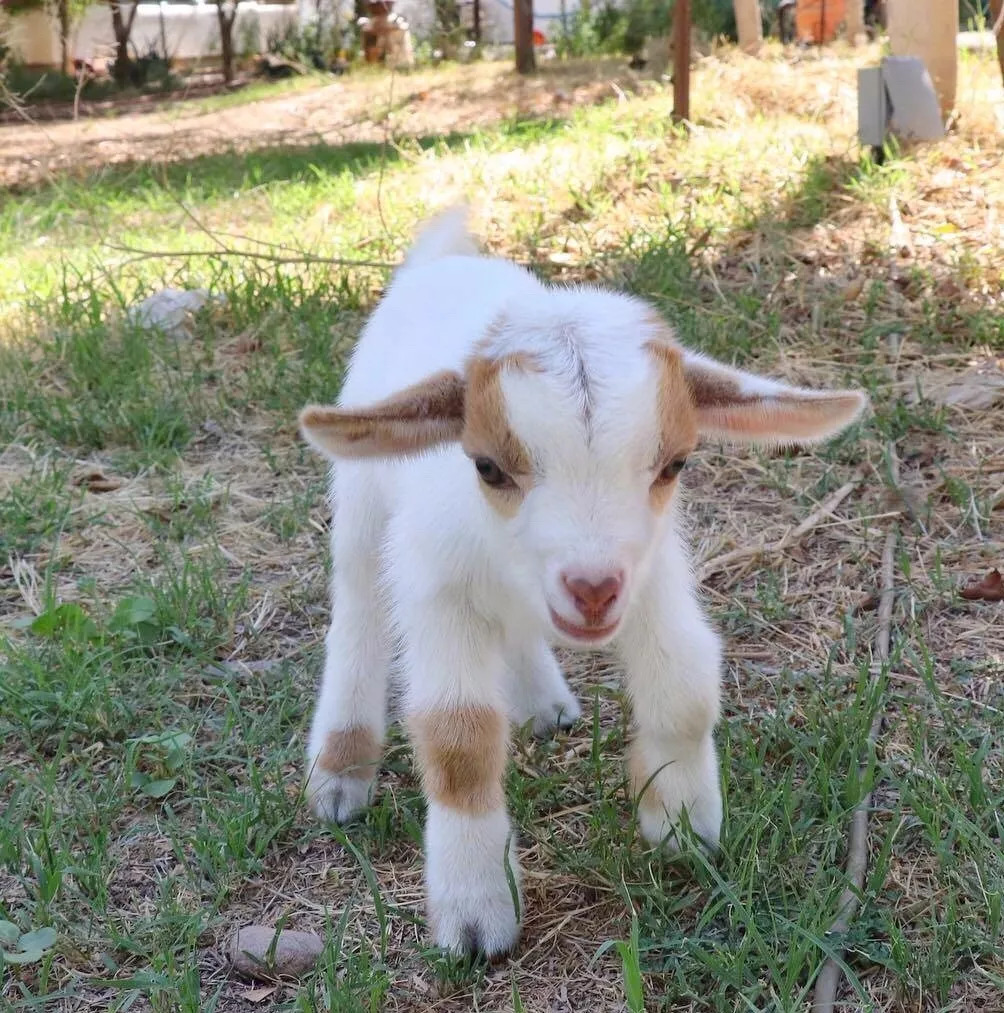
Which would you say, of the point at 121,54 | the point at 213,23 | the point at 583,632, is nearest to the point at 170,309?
the point at 583,632

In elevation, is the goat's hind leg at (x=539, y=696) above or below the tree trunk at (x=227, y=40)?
below

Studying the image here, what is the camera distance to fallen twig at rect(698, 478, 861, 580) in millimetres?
3252

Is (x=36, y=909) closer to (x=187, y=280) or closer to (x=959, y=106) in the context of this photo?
(x=187, y=280)

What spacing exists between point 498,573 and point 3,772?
3.94 ft

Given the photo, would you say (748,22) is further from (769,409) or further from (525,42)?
(769,409)

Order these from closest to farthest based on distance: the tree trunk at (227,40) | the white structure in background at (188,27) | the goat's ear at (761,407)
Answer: the goat's ear at (761,407)
the tree trunk at (227,40)
the white structure in background at (188,27)

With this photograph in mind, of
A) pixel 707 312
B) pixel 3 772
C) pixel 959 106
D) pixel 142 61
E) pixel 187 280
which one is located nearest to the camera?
pixel 3 772

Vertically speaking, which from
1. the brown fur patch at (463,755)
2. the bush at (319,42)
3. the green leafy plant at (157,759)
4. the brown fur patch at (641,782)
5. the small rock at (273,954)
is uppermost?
the bush at (319,42)

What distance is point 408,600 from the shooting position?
2168 millimetres

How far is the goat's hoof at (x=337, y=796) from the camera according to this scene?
2451 millimetres

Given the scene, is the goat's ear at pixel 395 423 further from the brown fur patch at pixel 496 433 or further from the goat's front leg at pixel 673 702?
the goat's front leg at pixel 673 702

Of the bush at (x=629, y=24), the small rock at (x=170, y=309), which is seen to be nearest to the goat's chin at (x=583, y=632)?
the small rock at (x=170, y=309)

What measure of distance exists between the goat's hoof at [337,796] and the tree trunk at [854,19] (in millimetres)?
10761

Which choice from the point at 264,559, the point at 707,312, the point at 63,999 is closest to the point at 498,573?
the point at 63,999
